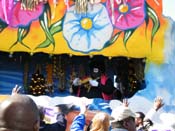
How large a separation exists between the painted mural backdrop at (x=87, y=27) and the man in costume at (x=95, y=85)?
64cm

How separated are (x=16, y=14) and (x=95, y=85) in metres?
2.02

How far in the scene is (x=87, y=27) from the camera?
10008 millimetres

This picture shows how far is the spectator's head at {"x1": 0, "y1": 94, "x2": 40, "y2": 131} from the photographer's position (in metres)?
2.14

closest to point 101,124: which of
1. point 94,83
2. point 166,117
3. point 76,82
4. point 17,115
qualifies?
point 17,115

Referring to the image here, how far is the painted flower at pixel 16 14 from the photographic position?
9633 mm

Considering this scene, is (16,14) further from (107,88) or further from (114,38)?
(107,88)

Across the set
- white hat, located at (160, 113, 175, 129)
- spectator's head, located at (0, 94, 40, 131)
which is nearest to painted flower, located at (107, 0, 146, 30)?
white hat, located at (160, 113, 175, 129)

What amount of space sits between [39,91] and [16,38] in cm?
136

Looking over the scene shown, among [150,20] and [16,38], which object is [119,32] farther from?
[16,38]

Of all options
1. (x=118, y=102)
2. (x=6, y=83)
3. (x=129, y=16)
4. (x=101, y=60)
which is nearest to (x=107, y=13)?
(x=129, y=16)

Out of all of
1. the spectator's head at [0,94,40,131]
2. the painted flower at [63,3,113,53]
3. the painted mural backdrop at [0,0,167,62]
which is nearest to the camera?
the spectator's head at [0,94,40,131]

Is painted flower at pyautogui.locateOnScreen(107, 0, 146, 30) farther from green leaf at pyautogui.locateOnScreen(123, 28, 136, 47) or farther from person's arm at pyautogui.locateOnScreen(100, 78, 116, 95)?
person's arm at pyautogui.locateOnScreen(100, 78, 116, 95)

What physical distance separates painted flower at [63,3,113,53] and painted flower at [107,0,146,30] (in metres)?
0.14

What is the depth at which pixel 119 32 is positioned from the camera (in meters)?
10.0
